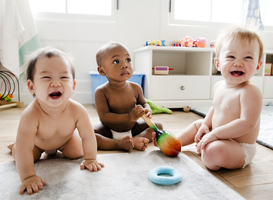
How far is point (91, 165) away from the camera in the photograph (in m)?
0.69

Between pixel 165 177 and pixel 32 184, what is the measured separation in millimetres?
346

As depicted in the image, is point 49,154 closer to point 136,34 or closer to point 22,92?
point 22,92

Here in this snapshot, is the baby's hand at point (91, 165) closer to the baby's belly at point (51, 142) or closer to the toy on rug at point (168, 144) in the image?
the baby's belly at point (51, 142)

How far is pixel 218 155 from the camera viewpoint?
69 cm

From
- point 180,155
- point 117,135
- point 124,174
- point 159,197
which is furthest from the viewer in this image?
point 117,135

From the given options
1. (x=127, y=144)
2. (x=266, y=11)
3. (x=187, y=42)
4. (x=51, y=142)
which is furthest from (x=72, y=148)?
(x=266, y=11)

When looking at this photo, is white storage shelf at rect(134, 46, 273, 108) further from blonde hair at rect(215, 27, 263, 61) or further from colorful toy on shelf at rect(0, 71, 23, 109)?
colorful toy on shelf at rect(0, 71, 23, 109)

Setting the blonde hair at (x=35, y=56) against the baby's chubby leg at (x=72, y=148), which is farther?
the baby's chubby leg at (x=72, y=148)

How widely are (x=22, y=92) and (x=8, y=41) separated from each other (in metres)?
0.46

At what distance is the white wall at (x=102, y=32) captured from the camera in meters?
1.99

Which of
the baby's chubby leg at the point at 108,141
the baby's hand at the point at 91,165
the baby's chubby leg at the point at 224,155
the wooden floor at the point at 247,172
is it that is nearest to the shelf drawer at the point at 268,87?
the wooden floor at the point at 247,172

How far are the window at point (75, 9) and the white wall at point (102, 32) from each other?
0.05 m

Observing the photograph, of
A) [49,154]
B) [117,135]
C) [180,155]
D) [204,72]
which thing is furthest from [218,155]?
[204,72]

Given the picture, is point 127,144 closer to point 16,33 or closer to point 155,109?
point 155,109
